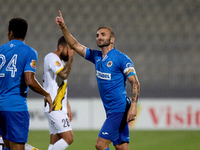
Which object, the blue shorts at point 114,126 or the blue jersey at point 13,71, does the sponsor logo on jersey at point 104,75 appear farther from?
the blue jersey at point 13,71

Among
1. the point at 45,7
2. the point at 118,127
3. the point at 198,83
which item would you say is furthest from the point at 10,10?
the point at 118,127

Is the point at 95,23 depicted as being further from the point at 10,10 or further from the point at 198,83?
the point at 198,83

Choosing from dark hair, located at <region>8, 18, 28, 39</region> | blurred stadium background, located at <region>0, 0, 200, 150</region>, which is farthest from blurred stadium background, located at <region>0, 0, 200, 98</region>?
dark hair, located at <region>8, 18, 28, 39</region>

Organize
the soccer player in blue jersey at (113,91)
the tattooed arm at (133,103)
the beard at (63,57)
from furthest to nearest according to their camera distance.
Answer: the beard at (63,57) → the soccer player in blue jersey at (113,91) → the tattooed arm at (133,103)

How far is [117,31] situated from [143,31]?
3.18 feet

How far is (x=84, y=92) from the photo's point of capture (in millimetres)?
9648

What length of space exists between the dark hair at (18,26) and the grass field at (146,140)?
3.47 meters

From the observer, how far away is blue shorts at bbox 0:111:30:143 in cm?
358

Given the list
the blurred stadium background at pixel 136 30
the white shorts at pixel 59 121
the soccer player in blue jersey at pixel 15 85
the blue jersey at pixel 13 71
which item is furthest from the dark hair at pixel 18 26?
the blurred stadium background at pixel 136 30

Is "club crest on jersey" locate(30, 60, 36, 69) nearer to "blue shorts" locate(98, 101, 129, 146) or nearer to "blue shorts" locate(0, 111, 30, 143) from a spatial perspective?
"blue shorts" locate(0, 111, 30, 143)

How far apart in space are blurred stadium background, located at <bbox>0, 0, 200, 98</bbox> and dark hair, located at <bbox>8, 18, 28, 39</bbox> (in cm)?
618

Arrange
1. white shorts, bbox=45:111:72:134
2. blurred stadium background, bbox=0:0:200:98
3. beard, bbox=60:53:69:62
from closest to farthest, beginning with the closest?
white shorts, bbox=45:111:72:134
beard, bbox=60:53:69:62
blurred stadium background, bbox=0:0:200:98

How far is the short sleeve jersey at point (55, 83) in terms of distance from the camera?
4.70 m

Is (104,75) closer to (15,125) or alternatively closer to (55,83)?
(55,83)
